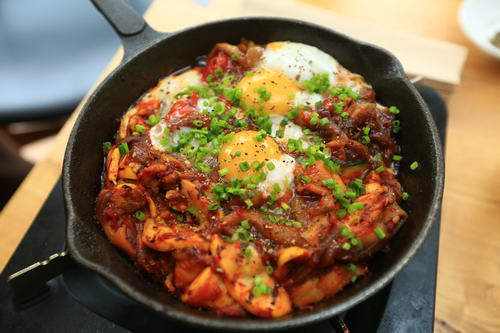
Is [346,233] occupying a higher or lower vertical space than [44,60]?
higher

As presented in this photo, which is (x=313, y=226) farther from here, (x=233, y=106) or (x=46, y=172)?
(x=46, y=172)

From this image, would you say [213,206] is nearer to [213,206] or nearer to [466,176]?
[213,206]

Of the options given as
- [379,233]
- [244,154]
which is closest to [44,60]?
[244,154]

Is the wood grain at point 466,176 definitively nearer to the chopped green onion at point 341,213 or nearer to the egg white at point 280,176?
the chopped green onion at point 341,213

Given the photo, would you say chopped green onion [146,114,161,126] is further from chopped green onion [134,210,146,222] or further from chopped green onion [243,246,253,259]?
chopped green onion [243,246,253,259]

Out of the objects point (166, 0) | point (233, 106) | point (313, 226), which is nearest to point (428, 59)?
point (233, 106)

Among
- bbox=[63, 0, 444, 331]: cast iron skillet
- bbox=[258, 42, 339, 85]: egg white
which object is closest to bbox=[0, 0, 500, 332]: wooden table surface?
bbox=[63, 0, 444, 331]: cast iron skillet
